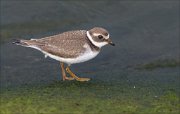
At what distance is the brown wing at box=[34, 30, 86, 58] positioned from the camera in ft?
32.3

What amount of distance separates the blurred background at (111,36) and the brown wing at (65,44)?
1011 mm

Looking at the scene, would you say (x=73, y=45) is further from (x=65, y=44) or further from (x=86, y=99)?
(x=86, y=99)

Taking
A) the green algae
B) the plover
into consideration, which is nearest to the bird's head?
the plover

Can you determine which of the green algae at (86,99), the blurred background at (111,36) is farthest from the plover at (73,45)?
the blurred background at (111,36)

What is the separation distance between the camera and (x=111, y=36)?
14375 mm

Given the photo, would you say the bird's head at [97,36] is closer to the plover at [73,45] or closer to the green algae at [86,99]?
the plover at [73,45]

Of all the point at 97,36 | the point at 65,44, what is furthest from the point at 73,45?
the point at 97,36

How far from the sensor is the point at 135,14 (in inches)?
615

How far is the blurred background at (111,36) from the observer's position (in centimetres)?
1162

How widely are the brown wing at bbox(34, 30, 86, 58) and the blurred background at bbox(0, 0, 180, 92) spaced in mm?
1011

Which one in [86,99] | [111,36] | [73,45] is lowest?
[86,99]

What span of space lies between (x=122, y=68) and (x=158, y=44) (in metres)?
2.11

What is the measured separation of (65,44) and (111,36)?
15.1ft

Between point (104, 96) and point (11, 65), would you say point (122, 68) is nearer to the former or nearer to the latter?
point (11, 65)
